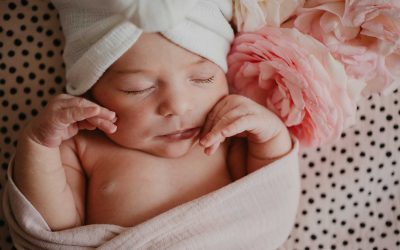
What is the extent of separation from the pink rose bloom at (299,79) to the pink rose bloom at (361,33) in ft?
0.12

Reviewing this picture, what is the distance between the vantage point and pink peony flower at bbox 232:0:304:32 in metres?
0.99

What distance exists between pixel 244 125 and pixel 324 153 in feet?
0.96

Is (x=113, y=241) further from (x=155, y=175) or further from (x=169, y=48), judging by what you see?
(x=169, y=48)

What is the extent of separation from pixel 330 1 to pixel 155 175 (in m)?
0.47

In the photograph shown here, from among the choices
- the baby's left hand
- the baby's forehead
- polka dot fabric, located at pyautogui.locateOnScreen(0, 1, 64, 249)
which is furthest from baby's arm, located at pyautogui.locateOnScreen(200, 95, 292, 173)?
polka dot fabric, located at pyautogui.locateOnScreen(0, 1, 64, 249)

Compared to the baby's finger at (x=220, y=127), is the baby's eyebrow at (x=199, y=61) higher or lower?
higher

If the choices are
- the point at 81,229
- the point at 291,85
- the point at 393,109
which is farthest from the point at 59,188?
the point at 393,109

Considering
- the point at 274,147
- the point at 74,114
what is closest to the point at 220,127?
the point at 274,147

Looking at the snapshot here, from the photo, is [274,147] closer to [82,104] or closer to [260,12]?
[260,12]

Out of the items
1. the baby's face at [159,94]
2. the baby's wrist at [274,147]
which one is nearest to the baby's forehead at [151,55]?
the baby's face at [159,94]

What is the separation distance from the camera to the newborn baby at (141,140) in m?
0.89

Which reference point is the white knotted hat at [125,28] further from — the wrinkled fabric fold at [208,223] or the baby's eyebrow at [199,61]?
the wrinkled fabric fold at [208,223]

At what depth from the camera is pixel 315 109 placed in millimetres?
973

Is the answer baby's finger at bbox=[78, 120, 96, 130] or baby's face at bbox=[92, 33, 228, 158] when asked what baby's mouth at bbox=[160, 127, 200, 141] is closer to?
baby's face at bbox=[92, 33, 228, 158]
